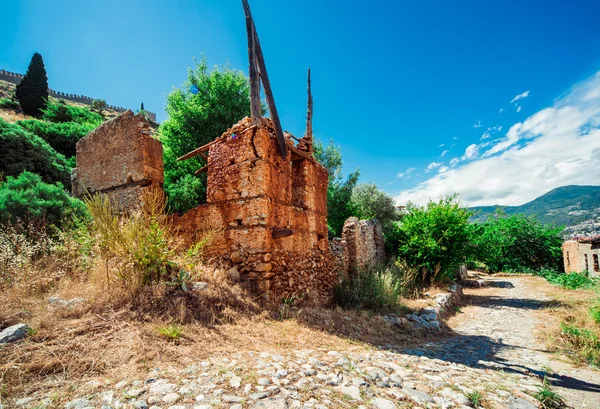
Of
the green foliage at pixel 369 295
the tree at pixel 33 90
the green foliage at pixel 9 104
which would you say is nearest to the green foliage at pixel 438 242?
the green foliage at pixel 369 295

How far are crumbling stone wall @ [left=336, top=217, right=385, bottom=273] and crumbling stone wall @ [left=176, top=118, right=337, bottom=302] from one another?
8.87 ft

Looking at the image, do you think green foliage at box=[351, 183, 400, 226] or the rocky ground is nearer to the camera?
the rocky ground

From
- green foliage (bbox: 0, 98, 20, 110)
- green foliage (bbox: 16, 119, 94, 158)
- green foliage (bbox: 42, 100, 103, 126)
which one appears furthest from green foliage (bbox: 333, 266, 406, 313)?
green foliage (bbox: 0, 98, 20, 110)

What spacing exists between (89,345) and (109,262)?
1777 mm

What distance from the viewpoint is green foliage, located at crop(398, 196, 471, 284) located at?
37.3 ft

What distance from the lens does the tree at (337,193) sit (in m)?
17.3

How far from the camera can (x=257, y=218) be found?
5637 mm

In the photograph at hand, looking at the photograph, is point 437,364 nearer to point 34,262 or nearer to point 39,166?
point 34,262

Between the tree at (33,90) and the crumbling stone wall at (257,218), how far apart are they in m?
31.9

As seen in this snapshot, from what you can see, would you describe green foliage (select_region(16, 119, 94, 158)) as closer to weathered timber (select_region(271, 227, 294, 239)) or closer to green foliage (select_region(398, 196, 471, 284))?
weathered timber (select_region(271, 227, 294, 239))

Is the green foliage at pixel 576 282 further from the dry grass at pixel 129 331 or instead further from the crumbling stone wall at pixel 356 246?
the dry grass at pixel 129 331

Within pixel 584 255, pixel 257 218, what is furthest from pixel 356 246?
pixel 584 255

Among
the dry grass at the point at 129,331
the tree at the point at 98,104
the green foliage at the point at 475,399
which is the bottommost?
the green foliage at the point at 475,399

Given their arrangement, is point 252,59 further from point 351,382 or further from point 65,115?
point 65,115
